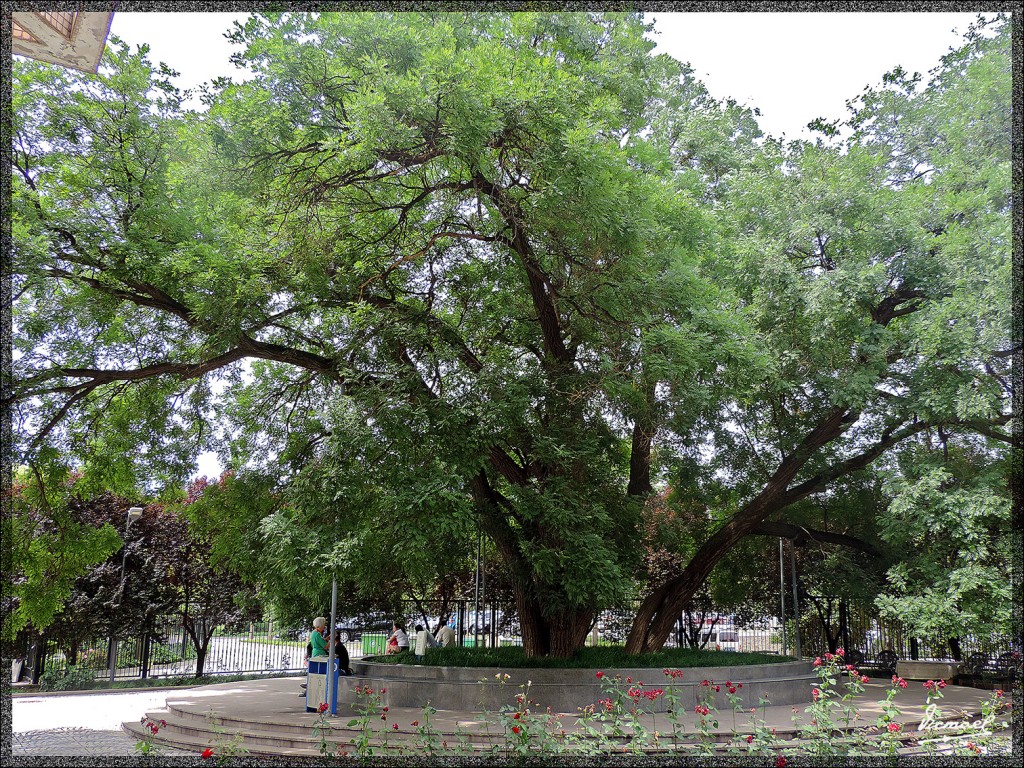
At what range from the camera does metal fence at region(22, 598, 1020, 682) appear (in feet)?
64.3

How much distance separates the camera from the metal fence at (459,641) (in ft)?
64.3

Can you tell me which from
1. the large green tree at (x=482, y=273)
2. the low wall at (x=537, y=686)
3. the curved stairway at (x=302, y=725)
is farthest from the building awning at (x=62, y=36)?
the low wall at (x=537, y=686)

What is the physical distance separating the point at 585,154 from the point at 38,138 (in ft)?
22.7

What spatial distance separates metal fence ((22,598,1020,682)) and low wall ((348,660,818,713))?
554 cm

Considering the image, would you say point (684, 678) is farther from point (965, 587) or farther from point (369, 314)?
point (369, 314)

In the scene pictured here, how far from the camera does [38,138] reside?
389 inches

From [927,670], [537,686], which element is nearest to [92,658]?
[537,686]

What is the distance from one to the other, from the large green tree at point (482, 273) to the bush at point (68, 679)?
7294 millimetres

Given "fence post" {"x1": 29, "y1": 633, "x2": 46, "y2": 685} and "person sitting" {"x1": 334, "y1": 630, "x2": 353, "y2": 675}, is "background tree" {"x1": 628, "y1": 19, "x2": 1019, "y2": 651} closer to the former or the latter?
"person sitting" {"x1": 334, "y1": 630, "x2": 353, "y2": 675}

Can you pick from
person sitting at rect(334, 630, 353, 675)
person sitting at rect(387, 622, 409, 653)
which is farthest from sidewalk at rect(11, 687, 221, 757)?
person sitting at rect(387, 622, 409, 653)

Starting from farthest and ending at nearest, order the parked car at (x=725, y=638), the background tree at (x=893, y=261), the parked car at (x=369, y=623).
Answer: the parked car at (x=725, y=638) → the parked car at (x=369, y=623) → the background tree at (x=893, y=261)

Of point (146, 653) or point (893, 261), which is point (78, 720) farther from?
point (893, 261)

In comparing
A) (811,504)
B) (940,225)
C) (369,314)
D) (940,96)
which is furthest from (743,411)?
(369,314)

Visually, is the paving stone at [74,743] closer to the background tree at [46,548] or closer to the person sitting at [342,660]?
the background tree at [46,548]
